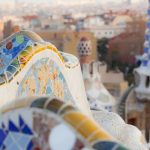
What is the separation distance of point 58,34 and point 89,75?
14928 millimetres

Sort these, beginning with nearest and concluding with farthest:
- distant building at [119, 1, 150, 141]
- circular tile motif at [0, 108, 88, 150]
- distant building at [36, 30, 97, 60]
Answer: circular tile motif at [0, 108, 88, 150] < distant building at [119, 1, 150, 141] < distant building at [36, 30, 97, 60]

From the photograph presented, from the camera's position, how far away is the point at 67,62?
2525mm

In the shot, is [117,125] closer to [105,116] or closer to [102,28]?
[105,116]

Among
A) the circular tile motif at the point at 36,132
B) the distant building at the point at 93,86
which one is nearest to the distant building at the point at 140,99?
the distant building at the point at 93,86

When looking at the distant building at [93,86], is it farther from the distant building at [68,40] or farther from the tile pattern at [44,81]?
the distant building at [68,40]

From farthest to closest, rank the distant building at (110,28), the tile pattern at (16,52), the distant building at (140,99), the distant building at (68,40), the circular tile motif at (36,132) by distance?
1. the distant building at (110,28)
2. the distant building at (68,40)
3. the distant building at (140,99)
4. the tile pattern at (16,52)
5. the circular tile motif at (36,132)

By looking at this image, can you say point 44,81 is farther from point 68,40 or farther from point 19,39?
point 68,40

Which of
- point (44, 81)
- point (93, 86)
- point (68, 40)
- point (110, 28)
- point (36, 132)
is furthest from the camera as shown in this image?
point (110, 28)

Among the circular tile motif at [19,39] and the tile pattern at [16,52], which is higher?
the circular tile motif at [19,39]

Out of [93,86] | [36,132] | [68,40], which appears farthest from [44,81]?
[68,40]

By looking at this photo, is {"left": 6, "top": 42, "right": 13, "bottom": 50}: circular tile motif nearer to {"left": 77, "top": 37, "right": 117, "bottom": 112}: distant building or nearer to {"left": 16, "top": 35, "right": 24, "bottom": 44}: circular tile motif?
{"left": 16, "top": 35, "right": 24, "bottom": 44}: circular tile motif

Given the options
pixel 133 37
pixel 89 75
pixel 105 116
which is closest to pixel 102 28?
pixel 133 37

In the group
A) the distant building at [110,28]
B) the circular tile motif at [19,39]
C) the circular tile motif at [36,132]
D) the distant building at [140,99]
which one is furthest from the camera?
the distant building at [110,28]

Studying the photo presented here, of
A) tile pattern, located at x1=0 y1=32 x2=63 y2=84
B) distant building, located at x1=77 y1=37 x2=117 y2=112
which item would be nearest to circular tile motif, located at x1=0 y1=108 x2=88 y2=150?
tile pattern, located at x1=0 y1=32 x2=63 y2=84
